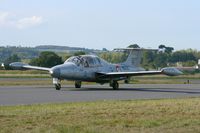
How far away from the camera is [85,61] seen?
39.2 metres

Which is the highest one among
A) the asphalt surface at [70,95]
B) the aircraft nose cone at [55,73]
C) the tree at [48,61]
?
the tree at [48,61]

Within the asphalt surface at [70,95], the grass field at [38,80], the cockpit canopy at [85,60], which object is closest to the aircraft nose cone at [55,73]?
the asphalt surface at [70,95]

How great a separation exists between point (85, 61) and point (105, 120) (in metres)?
23.7

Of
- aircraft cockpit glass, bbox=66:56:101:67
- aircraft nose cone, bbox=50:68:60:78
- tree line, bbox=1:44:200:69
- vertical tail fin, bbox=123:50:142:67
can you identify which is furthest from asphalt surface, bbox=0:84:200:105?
tree line, bbox=1:44:200:69

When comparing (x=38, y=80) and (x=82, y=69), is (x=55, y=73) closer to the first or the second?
(x=82, y=69)

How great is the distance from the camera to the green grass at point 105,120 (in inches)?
554

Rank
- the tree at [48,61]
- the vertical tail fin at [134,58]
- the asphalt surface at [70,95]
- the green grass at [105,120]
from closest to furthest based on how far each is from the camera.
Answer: the green grass at [105,120] < the asphalt surface at [70,95] < the vertical tail fin at [134,58] < the tree at [48,61]

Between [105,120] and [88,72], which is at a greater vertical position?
[88,72]

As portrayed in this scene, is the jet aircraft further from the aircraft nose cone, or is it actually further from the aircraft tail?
the aircraft tail

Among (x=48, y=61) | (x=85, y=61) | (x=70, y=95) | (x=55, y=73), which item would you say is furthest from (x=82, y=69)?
(x=48, y=61)

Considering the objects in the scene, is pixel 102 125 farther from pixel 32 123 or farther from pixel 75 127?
pixel 32 123

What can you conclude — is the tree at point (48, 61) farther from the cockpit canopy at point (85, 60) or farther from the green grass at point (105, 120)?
the green grass at point (105, 120)

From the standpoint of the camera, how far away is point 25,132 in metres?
13.4

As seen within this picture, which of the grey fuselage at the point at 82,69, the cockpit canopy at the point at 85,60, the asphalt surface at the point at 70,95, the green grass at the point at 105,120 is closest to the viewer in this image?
the green grass at the point at 105,120
